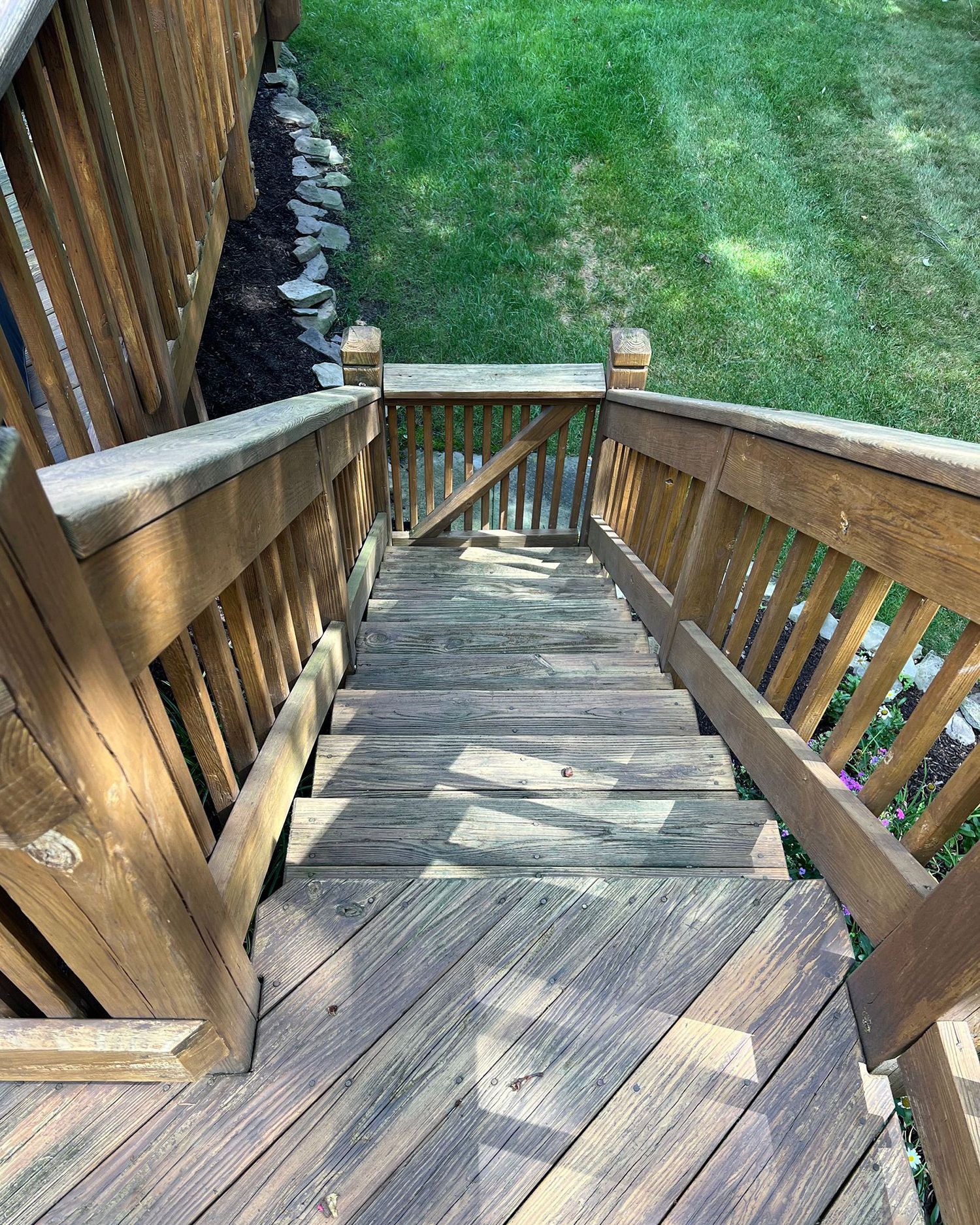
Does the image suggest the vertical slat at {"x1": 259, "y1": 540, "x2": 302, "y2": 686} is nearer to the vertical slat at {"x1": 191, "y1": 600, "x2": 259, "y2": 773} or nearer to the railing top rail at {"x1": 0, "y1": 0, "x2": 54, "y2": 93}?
the vertical slat at {"x1": 191, "y1": 600, "x2": 259, "y2": 773}

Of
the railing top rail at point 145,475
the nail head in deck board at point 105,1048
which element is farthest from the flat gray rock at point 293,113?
the nail head in deck board at point 105,1048

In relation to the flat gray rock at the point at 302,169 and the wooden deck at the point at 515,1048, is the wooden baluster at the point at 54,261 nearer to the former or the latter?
the wooden deck at the point at 515,1048

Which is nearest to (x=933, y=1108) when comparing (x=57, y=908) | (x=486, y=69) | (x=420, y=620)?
(x=57, y=908)

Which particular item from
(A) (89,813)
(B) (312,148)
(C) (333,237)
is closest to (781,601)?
(A) (89,813)

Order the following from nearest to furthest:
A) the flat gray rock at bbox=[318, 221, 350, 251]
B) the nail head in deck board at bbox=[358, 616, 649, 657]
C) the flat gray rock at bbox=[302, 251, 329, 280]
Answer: the nail head in deck board at bbox=[358, 616, 649, 657]
the flat gray rock at bbox=[302, 251, 329, 280]
the flat gray rock at bbox=[318, 221, 350, 251]

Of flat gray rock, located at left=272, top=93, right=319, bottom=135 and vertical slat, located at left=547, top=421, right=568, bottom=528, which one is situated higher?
flat gray rock, located at left=272, top=93, right=319, bottom=135

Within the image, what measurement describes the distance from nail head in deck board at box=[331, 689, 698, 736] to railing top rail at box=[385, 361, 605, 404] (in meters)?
1.89

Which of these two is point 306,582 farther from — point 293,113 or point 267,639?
point 293,113

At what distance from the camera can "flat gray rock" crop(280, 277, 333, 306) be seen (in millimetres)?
5348

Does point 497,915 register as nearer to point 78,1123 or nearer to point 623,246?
point 78,1123

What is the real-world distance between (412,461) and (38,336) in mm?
2812

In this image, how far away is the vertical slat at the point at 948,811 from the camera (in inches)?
43.4

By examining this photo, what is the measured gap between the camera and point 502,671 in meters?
2.76

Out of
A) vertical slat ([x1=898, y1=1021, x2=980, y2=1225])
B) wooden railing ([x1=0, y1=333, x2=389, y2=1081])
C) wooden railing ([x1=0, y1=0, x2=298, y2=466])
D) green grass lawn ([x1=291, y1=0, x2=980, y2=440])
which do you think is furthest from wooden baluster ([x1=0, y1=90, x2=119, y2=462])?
green grass lawn ([x1=291, y1=0, x2=980, y2=440])
